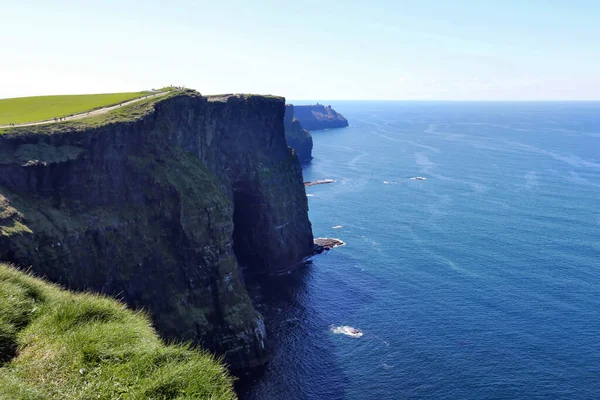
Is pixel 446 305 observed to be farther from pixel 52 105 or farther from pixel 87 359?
pixel 52 105

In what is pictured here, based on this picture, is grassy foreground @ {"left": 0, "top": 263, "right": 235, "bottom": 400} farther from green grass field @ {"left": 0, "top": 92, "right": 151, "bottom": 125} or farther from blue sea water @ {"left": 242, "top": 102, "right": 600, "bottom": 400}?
green grass field @ {"left": 0, "top": 92, "right": 151, "bottom": 125}

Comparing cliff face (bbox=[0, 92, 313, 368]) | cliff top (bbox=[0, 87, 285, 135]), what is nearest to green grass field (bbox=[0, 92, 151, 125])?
cliff top (bbox=[0, 87, 285, 135])

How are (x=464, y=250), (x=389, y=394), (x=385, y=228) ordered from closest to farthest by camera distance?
(x=389, y=394), (x=464, y=250), (x=385, y=228)

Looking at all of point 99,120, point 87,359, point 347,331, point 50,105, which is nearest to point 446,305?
point 347,331

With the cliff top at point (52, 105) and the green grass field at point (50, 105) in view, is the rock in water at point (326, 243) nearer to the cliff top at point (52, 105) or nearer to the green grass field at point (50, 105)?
the cliff top at point (52, 105)

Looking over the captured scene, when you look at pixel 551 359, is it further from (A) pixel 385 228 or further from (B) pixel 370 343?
(A) pixel 385 228

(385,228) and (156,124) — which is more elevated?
(156,124)

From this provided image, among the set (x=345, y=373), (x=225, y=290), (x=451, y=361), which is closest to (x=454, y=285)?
(x=451, y=361)
